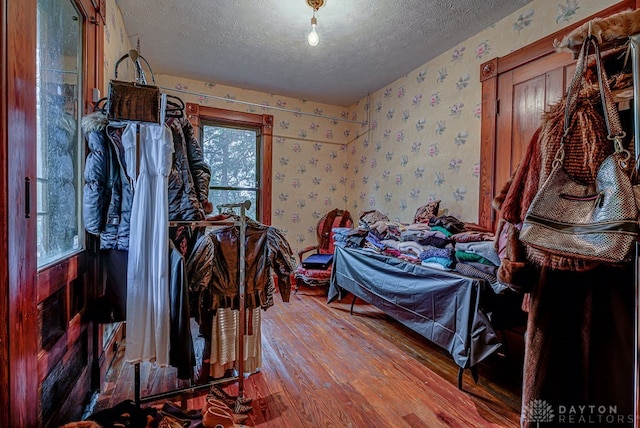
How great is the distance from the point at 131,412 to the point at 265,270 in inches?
33.9

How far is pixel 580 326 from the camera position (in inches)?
30.0

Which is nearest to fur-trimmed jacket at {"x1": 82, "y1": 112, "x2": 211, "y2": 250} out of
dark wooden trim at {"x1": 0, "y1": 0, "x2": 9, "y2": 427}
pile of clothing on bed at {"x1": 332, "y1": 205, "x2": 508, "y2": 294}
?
dark wooden trim at {"x1": 0, "y1": 0, "x2": 9, "y2": 427}

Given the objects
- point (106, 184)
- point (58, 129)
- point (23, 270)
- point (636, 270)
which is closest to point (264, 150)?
point (106, 184)

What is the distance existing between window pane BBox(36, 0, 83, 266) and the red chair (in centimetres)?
237

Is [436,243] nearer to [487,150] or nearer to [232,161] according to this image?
[487,150]

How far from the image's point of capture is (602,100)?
72 centimetres

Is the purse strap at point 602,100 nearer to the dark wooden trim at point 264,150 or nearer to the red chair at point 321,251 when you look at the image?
the red chair at point 321,251

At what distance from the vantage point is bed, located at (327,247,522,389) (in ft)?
5.23

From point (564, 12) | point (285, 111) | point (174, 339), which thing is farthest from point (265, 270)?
point (285, 111)

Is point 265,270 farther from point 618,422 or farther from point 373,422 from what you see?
point 618,422

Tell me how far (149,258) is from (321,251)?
278 cm

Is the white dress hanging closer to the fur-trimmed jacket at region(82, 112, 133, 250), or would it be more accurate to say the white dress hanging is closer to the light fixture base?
the fur-trimmed jacket at region(82, 112, 133, 250)

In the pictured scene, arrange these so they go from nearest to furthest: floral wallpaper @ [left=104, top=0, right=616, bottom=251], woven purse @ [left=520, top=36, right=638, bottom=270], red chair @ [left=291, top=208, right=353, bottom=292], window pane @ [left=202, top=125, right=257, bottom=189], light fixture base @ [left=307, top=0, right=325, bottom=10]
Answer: woven purse @ [left=520, top=36, right=638, bottom=270]
light fixture base @ [left=307, top=0, right=325, bottom=10]
floral wallpaper @ [left=104, top=0, right=616, bottom=251]
red chair @ [left=291, top=208, right=353, bottom=292]
window pane @ [left=202, top=125, right=257, bottom=189]

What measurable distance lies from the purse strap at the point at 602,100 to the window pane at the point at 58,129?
1681mm
